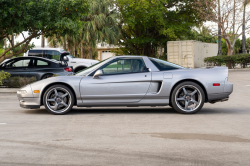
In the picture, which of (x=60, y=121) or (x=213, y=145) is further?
(x=60, y=121)

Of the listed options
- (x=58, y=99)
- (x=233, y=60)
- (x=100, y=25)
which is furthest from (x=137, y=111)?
(x=100, y=25)

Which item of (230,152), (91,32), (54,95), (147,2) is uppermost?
(147,2)

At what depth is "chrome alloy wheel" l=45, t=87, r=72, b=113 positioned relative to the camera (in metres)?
7.86

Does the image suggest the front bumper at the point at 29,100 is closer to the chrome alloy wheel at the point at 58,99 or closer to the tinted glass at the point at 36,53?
the chrome alloy wheel at the point at 58,99

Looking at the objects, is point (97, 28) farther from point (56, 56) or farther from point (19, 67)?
point (19, 67)

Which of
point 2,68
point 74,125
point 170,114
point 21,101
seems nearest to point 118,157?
point 74,125

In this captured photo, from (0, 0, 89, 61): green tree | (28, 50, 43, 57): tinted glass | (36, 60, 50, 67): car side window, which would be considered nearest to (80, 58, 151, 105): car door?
(36, 60, 50, 67): car side window

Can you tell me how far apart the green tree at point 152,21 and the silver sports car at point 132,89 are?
80.5 feet

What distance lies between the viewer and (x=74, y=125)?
21.8 feet

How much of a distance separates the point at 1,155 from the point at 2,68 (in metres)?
11.3

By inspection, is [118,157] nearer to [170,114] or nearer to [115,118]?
[115,118]

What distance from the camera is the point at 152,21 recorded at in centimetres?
3466

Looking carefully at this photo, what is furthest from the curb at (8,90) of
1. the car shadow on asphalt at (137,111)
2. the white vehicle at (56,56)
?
the car shadow on asphalt at (137,111)

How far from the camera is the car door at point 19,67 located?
15031mm
